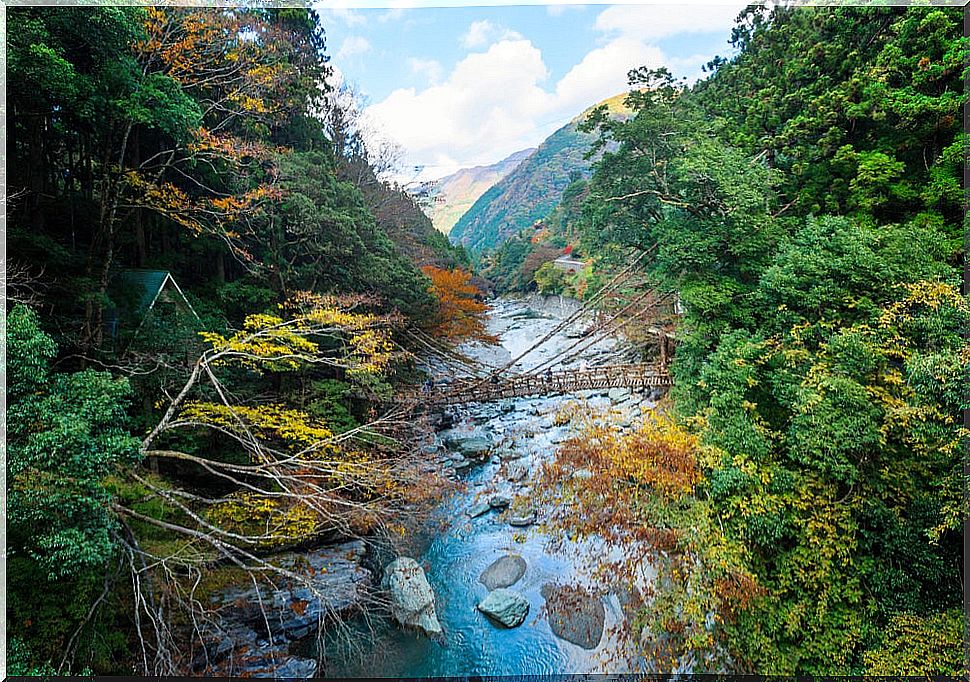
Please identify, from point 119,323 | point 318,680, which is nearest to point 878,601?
point 318,680

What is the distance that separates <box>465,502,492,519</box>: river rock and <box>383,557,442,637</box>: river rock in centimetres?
177

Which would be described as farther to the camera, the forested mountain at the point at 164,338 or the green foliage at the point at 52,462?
the forested mountain at the point at 164,338

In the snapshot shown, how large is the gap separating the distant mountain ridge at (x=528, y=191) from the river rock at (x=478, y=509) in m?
39.7

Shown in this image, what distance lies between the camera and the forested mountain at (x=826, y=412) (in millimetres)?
3738

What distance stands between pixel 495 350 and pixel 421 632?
43.8 ft

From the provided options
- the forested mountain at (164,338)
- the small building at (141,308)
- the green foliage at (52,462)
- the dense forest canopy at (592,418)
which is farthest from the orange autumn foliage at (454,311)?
the green foliage at (52,462)

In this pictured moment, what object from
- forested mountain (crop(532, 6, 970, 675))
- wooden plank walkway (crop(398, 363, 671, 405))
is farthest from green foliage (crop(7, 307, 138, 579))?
wooden plank walkway (crop(398, 363, 671, 405))

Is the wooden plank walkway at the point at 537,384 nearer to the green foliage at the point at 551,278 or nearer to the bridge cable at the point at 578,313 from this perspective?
the bridge cable at the point at 578,313

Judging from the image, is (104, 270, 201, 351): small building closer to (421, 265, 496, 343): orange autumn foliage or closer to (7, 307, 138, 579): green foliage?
(7, 307, 138, 579): green foliage

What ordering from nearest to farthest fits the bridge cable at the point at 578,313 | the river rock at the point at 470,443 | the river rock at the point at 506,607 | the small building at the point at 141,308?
the small building at the point at 141,308
the river rock at the point at 506,607
the bridge cable at the point at 578,313
the river rock at the point at 470,443

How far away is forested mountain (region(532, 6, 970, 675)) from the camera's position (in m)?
3.74

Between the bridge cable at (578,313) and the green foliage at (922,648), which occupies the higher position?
the bridge cable at (578,313)

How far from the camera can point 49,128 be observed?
6234 millimetres

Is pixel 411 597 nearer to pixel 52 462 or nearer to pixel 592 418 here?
pixel 592 418
